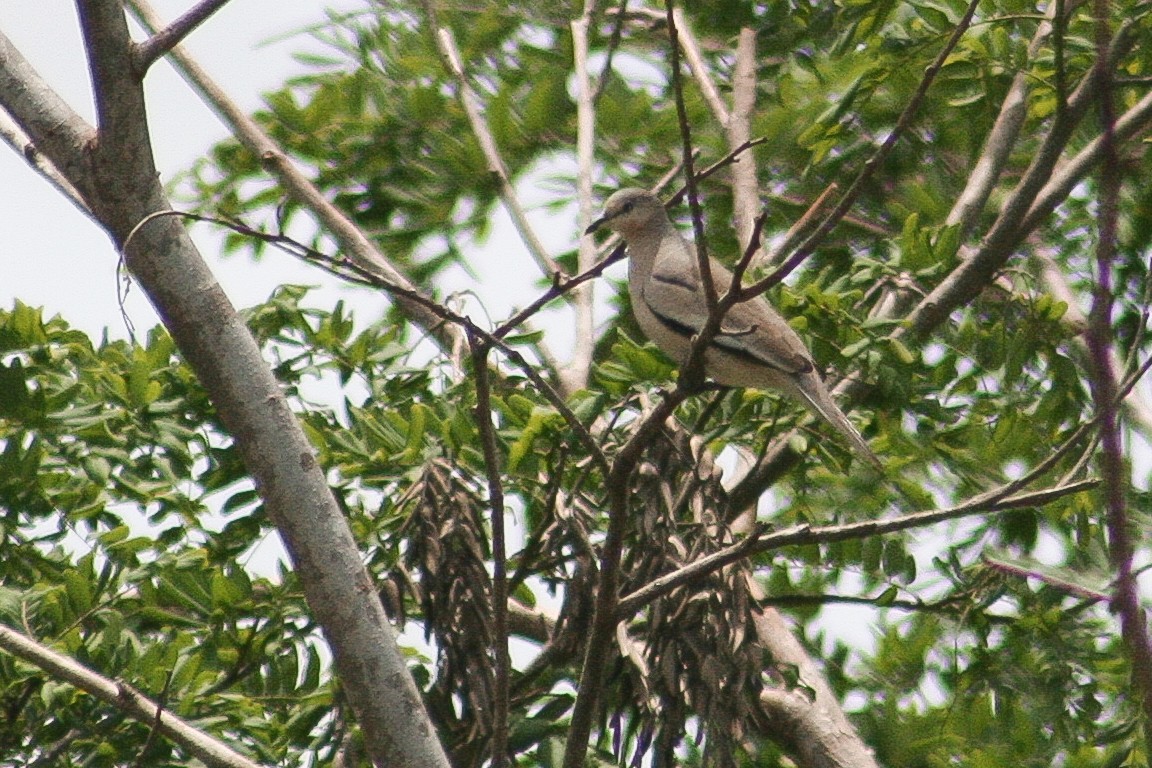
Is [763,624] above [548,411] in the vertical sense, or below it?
below

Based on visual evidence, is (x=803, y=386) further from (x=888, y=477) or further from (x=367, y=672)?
(x=367, y=672)

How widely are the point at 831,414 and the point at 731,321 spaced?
812 mm

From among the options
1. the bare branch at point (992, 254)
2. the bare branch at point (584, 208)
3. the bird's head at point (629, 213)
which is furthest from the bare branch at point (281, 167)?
the bare branch at point (992, 254)

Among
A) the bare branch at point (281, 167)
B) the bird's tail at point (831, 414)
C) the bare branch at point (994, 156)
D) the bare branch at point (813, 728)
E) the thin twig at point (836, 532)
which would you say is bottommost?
the thin twig at point (836, 532)

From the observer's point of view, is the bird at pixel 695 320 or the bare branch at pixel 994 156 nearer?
the bird at pixel 695 320

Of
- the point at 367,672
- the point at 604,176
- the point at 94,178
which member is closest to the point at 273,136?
the point at 604,176

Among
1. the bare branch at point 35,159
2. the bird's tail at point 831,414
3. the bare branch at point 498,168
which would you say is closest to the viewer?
the bare branch at point 35,159

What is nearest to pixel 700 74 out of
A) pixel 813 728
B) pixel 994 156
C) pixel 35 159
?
pixel 994 156

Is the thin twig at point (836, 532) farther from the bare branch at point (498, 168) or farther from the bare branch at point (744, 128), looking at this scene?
the bare branch at point (498, 168)

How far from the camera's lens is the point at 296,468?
11.6 feet

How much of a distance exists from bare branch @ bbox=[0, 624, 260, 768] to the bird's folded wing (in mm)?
1825

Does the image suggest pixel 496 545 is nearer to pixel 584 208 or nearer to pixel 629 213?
pixel 629 213

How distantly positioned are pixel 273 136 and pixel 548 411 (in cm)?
280

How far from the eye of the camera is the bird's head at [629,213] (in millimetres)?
6031
